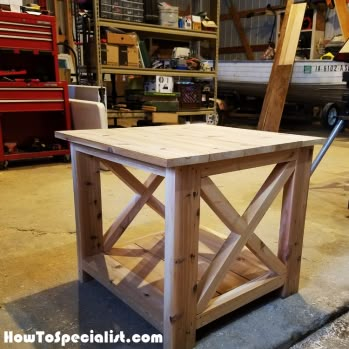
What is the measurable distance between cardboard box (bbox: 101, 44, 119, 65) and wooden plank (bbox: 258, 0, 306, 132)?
1.97 metres

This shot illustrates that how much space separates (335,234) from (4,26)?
9.06 feet

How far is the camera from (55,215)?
201 centimetres

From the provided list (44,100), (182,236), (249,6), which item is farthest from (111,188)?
(249,6)

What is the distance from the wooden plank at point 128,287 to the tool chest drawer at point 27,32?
2246 millimetres

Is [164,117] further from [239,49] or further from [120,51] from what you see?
[239,49]

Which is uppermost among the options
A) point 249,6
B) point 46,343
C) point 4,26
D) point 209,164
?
point 249,6

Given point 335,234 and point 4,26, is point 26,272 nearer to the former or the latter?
point 335,234

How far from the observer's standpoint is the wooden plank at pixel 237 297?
1.04 metres

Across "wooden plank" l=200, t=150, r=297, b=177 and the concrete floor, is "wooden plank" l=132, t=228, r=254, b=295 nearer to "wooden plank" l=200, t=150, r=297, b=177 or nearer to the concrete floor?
the concrete floor

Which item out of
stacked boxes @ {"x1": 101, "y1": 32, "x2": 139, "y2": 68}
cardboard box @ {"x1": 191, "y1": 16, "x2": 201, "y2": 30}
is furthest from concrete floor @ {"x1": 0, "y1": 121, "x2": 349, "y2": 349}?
Result: cardboard box @ {"x1": 191, "y1": 16, "x2": 201, "y2": 30}

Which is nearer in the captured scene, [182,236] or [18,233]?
[182,236]

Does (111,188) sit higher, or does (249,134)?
→ (249,134)

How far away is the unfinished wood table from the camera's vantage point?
914mm

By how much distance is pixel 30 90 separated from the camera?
2979 mm
